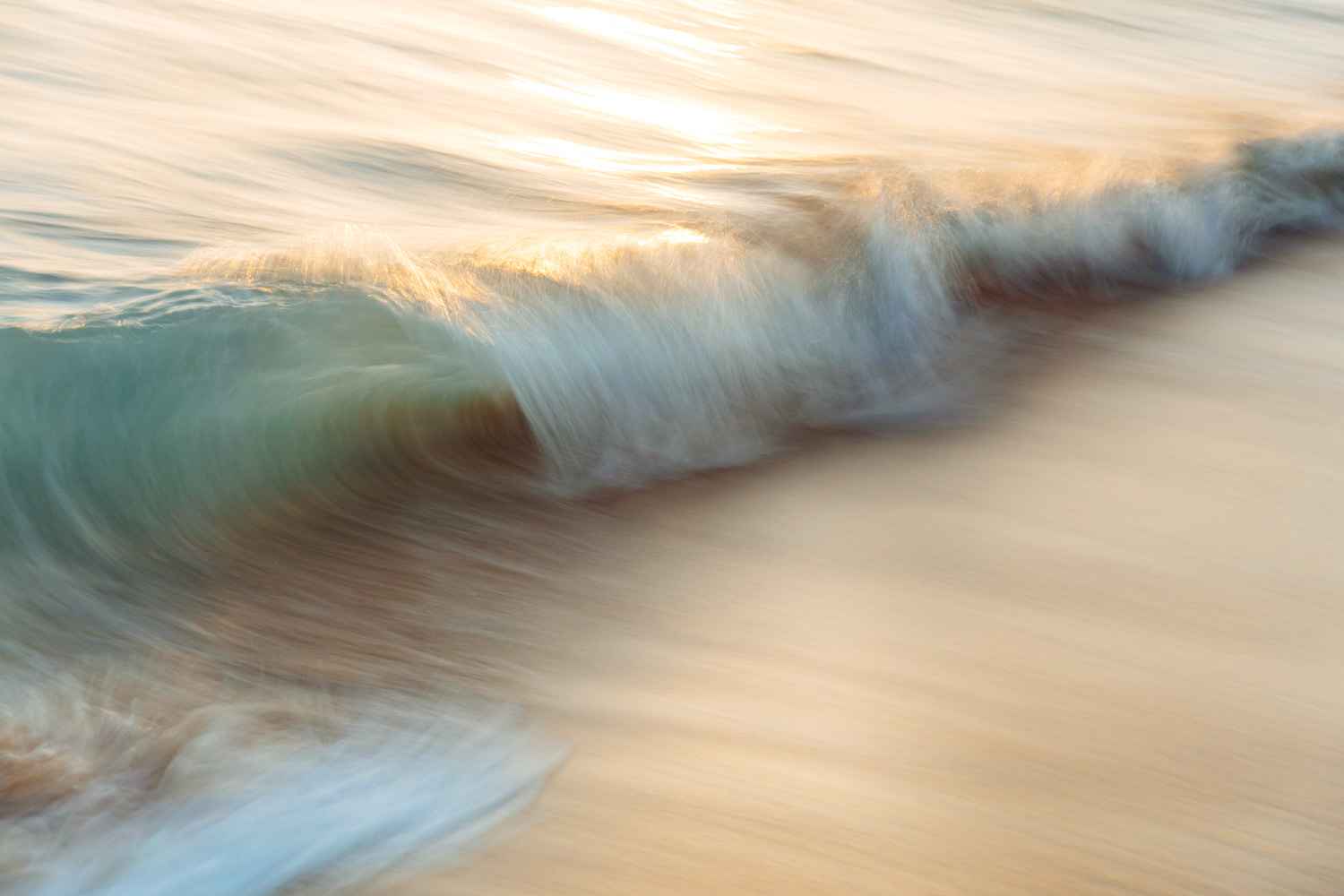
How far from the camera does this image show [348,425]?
1.57 metres

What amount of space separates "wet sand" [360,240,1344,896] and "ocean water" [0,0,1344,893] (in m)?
0.12

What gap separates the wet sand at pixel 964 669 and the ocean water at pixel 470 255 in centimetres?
12

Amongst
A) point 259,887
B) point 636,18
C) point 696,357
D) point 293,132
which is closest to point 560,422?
point 696,357

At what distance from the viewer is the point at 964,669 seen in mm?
1283

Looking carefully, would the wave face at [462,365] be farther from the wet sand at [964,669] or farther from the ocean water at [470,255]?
the wet sand at [964,669]

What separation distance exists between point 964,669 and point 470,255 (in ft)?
3.20

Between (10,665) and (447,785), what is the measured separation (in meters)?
0.43

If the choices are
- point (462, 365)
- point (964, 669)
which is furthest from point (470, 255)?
point (964, 669)

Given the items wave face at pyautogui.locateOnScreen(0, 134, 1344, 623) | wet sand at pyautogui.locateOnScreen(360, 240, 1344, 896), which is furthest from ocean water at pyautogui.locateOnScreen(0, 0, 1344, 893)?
wet sand at pyautogui.locateOnScreen(360, 240, 1344, 896)

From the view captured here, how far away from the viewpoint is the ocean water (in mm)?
1365

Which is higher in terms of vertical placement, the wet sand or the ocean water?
the ocean water

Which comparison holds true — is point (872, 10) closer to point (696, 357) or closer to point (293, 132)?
point (293, 132)

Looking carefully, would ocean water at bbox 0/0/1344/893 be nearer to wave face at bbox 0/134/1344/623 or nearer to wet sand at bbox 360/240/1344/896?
wave face at bbox 0/134/1344/623

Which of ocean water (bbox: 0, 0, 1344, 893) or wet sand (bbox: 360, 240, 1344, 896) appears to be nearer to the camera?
wet sand (bbox: 360, 240, 1344, 896)
